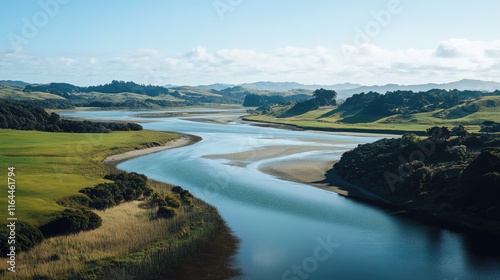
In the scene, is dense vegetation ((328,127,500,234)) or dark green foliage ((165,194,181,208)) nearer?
dense vegetation ((328,127,500,234))

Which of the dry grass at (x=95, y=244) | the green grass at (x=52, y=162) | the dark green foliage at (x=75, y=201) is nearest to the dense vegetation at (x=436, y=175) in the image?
the dry grass at (x=95, y=244)

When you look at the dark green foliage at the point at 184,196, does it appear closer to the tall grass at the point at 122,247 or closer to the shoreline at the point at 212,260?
the tall grass at the point at 122,247

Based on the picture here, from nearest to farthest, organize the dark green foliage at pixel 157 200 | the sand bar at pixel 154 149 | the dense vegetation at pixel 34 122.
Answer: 1. the dark green foliage at pixel 157 200
2. the sand bar at pixel 154 149
3. the dense vegetation at pixel 34 122

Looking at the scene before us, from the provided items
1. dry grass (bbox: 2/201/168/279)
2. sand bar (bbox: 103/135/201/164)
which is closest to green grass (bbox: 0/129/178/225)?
sand bar (bbox: 103/135/201/164)

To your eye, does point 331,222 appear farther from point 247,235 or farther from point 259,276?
point 259,276

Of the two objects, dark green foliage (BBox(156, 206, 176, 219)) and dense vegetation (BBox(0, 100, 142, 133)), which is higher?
dense vegetation (BBox(0, 100, 142, 133))

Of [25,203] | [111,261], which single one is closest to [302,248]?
[111,261]

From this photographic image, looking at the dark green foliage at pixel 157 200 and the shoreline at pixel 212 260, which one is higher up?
the dark green foliage at pixel 157 200

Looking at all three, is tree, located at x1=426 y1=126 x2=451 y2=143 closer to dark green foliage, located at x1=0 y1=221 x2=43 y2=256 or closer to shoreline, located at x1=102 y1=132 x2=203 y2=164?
shoreline, located at x1=102 y1=132 x2=203 y2=164
